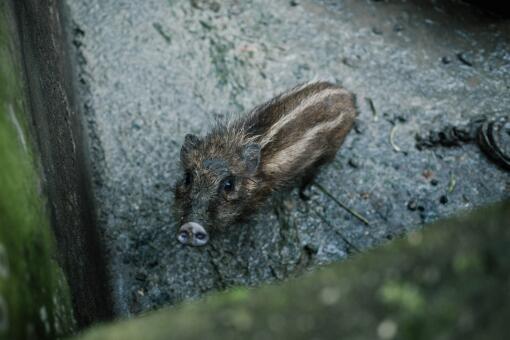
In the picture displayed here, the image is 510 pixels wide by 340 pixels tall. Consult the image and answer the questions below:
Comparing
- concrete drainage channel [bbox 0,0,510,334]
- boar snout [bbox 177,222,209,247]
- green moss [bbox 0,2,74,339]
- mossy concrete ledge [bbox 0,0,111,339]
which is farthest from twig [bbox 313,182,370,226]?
green moss [bbox 0,2,74,339]

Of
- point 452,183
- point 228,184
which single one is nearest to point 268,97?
point 228,184

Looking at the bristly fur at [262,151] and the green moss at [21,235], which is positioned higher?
the green moss at [21,235]

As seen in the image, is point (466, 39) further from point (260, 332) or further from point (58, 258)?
point (260, 332)

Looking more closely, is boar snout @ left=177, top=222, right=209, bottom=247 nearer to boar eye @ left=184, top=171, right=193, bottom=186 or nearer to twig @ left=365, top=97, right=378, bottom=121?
boar eye @ left=184, top=171, right=193, bottom=186

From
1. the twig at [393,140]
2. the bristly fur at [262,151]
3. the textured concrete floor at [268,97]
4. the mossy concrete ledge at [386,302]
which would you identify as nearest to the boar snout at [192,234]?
the bristly fur at [262,151]

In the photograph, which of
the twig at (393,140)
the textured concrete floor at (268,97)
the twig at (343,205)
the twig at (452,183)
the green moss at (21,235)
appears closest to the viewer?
the green moss at (21,235)

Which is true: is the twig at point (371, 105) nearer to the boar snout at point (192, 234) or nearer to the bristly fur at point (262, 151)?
Result: the bristly fur at point (262, 151)
